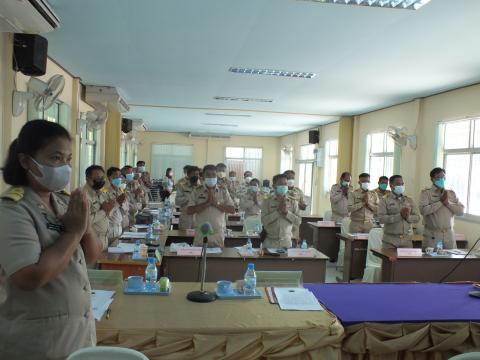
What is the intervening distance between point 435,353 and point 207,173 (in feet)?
9.34

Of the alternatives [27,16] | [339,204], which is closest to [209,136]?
[339,204]

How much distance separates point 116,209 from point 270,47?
2.41 m

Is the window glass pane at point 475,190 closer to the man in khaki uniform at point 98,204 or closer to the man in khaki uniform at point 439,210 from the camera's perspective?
the man in khaki uniform at point 439,210

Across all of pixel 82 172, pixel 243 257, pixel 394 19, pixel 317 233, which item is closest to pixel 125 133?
pixel 82 172

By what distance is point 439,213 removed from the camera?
475cm

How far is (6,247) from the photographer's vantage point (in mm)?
1115

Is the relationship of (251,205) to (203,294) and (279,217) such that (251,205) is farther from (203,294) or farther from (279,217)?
(203,294)

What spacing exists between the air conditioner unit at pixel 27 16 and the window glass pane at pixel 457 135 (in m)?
5.71

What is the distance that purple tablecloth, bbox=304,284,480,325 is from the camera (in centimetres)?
214

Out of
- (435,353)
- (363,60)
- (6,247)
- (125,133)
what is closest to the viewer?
(6,247)

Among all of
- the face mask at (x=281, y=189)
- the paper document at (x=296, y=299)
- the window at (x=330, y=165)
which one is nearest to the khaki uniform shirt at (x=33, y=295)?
the paper document at (x=296, y=299)

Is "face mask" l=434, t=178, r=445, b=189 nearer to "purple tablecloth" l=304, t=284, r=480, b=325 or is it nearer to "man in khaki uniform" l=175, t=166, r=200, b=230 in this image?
"purple tablecloth" l=304, t=284, r=480, b=325

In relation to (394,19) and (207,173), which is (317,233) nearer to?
(207,173)

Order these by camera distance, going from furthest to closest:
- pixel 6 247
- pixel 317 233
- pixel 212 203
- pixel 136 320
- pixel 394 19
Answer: pixel 317 233 < pixel 212 203 < pixel 394 19 < pixel 136 320 < pixel 6 247
